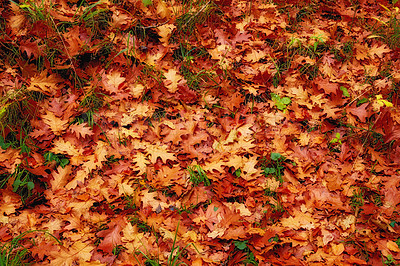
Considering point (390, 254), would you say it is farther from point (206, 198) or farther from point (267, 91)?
point (267, 91)

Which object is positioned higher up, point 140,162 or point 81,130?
point 81,130

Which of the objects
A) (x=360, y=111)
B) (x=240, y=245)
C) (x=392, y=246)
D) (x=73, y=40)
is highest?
(x=73, y=40)

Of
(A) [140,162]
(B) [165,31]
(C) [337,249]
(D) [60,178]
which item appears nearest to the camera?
(C) [337,249]

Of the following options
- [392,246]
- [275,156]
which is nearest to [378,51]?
[275,156]

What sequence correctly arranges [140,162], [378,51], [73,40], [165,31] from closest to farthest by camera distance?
[140,162] < [73,40] < [165,31] < [378,51]

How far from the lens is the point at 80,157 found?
8.49 feet

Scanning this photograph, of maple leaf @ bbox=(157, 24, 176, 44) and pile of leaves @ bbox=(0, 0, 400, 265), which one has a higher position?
maple leaf @ bbox=(157, 24, 176, 44)

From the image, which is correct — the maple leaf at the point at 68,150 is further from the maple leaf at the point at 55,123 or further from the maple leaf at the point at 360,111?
the maple leaf at the point at 360,111

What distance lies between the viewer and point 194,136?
9.16 feet

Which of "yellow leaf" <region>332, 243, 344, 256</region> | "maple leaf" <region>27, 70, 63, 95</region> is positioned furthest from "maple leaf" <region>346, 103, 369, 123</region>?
"maple leaf" <region>27, 70, 63, 95</region>

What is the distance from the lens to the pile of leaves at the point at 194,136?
2.23m

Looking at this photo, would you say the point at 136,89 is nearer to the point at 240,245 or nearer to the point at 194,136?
the point at 194,136

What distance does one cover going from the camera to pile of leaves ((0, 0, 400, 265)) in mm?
2230

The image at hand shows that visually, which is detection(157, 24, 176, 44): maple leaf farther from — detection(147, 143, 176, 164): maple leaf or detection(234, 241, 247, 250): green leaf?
detection(234, 241, 247, 250): green leaf
